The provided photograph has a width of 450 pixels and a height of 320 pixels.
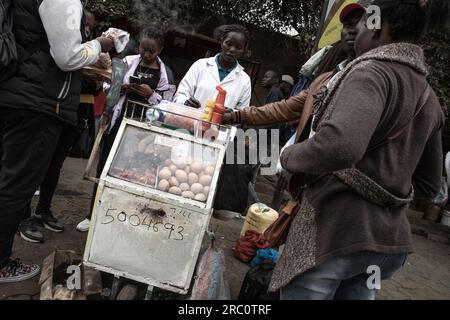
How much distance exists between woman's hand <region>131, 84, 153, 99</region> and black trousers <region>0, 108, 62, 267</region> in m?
0.94

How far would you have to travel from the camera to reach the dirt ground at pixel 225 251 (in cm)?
304

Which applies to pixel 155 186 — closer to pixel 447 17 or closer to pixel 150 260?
pixel 150 260

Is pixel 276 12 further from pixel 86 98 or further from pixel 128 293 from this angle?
pixel 128 293

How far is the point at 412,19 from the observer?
1467 mm

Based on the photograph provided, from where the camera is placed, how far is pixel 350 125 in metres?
1.27

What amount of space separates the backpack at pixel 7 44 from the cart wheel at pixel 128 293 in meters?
1.46

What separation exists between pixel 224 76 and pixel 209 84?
0.60 feet

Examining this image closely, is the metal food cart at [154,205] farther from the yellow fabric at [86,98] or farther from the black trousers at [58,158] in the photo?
the yellow fabric at [86,98]

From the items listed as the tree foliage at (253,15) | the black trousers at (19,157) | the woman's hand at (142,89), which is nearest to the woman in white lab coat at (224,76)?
the woman's hand at (142,89)

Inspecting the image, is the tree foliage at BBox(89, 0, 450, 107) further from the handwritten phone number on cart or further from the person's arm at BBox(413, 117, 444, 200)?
the person's arm at BBox(413, 117, 444, 200)

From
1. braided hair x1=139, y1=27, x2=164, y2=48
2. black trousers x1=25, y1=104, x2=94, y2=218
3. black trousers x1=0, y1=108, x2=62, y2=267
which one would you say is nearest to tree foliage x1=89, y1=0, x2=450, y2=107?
braided hair x1=139, y1=27, x2=164, y2=48

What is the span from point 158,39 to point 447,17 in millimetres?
2556

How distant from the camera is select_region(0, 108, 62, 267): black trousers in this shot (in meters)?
2.39
